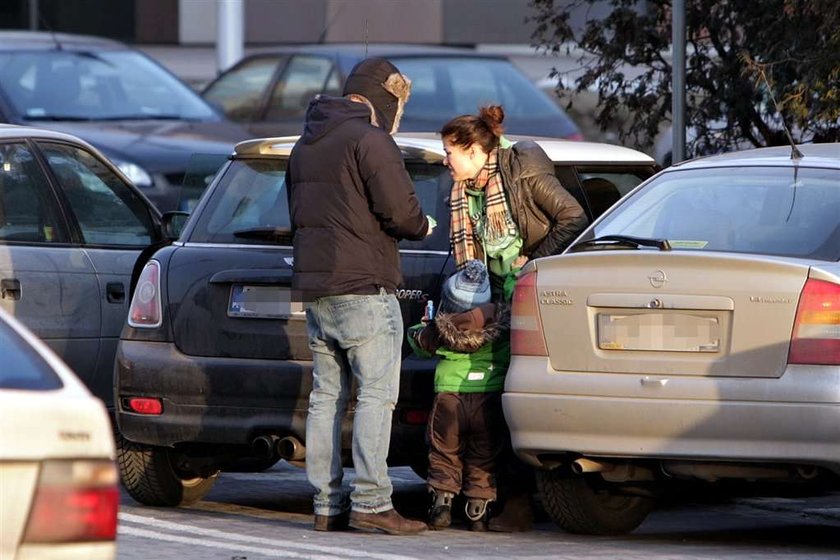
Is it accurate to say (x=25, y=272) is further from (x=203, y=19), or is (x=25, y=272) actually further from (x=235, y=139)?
(x=203, y=19)

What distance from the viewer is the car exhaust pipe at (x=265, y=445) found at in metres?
7.91

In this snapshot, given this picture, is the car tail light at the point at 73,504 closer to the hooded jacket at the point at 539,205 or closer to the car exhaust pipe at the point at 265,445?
the car exhaust pipe at the point at 265,445

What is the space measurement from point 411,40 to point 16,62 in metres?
14.8

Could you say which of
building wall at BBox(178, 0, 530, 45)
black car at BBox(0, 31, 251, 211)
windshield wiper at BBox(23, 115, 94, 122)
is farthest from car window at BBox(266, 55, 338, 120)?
building wall at BBox(178, 0, 530, 45)

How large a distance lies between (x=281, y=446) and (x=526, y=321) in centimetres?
116

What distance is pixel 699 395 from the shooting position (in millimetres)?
7023

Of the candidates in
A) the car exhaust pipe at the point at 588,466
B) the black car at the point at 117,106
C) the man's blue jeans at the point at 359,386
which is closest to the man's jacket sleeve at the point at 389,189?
the man's blue jeans at the point at 359,386

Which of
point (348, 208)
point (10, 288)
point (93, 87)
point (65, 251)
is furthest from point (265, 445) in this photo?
point (93, 87)

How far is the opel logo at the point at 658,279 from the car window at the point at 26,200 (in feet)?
10.3

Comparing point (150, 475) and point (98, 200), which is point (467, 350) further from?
point (98, 200)

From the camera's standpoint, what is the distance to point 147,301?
8188 millimetres

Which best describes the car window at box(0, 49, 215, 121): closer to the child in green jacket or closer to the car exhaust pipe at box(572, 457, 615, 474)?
the child in green jacket

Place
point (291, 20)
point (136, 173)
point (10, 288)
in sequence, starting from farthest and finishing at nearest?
point (291, 20) → point (136, 173) → point (10, 288)

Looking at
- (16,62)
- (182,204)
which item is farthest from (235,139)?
(182,204)
